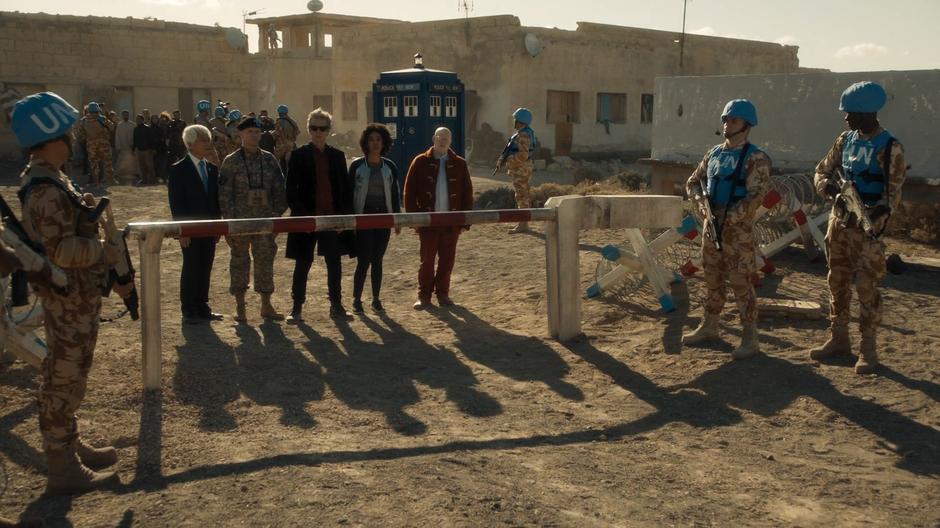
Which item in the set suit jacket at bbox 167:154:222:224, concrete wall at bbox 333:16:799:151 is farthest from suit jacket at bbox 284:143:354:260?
concrete wall at bbox 333:16:799:151

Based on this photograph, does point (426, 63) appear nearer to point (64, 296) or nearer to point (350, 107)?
point (350, 107)

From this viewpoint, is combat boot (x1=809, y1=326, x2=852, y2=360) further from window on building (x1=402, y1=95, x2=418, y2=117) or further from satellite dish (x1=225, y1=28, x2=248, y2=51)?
satellite dish (x1=225, y1=28, x2=248, y2=51)

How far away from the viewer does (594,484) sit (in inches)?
159

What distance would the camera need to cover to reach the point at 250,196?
7.23 metres

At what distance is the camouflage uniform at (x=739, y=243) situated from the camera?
5.95 metres

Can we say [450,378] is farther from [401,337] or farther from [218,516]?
[218,516]

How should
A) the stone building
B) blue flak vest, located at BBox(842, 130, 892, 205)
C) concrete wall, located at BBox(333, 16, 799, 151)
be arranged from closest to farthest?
blue flak vest, located at BBox(842, 130, 892, 205) → the stone building → concrete wall, located at BBox(333, 16, 799, 151)

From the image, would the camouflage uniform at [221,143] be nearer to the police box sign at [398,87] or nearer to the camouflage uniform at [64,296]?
the police box sign at [398,87]

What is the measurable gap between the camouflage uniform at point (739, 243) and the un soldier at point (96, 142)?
16475 millimetres

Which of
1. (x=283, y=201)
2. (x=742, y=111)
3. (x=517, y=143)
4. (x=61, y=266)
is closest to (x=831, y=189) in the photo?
(x=742, y=111)

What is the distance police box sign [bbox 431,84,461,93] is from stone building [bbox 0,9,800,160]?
9998 mm

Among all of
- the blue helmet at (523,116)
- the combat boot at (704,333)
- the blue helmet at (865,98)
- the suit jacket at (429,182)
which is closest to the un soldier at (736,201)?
the combat boot at (704,333)

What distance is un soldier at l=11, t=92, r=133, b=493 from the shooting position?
3.79 meters

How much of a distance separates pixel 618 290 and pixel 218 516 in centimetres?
507
